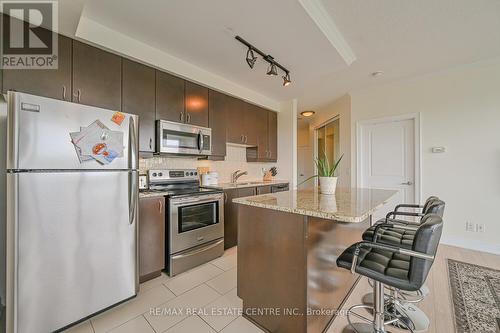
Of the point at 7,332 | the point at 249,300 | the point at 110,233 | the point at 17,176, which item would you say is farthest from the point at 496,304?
the point at 17,176

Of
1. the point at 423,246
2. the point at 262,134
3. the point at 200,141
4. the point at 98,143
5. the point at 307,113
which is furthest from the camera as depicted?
the point at 307,113

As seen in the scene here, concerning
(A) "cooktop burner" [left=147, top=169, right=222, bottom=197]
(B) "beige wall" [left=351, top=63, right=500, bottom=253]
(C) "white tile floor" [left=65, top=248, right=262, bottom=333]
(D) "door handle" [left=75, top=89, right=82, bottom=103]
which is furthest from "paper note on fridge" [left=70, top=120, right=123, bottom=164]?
(B) "beige wall" [left=351, top=63, right=500, bottom=253]

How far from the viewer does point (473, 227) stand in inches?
117

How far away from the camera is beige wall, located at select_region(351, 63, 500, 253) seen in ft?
9.37

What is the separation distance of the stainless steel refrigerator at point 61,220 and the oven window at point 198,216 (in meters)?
0.63

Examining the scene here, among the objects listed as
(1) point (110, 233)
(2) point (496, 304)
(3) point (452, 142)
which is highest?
(3) point (452, 142)

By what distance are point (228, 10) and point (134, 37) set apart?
110cm

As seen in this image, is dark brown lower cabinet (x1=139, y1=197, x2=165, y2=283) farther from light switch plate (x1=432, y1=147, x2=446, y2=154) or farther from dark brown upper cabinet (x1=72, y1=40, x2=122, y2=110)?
light switch plate (x1=432, y1=147, x2=446, y2=154)

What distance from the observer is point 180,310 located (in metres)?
1.77

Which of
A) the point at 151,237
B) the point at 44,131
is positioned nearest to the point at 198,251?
the point at 151,237

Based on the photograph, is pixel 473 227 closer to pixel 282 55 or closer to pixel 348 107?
pixel 348 107

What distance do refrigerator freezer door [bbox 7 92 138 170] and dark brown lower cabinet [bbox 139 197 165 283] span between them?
681 millimetres
